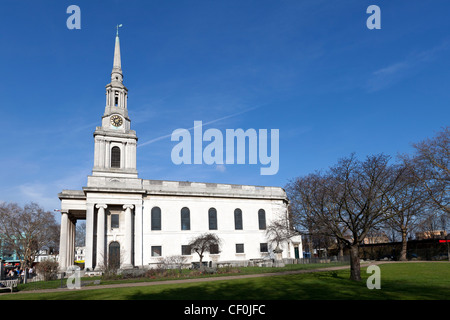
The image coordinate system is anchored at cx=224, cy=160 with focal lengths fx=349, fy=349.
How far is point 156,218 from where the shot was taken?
44.7 meters

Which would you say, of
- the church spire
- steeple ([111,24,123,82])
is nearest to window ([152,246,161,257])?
the church spire

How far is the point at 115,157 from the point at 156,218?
9.63 m

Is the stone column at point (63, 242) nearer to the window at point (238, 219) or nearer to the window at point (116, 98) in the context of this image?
the window at point (116, 98)

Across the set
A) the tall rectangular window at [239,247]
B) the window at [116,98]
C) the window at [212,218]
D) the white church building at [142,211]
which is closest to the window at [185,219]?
the white church building at [142,211]

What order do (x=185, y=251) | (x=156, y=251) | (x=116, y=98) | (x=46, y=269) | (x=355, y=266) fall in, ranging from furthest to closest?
(x=116, y=98)
(x=185, y=251)
(x=156, y=251)
(x=46, y=269)
(x=355, y=266)

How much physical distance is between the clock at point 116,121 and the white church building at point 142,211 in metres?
0.03

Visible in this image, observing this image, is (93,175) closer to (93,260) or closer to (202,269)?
(93,260)

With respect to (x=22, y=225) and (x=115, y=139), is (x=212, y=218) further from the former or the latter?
(x=22, y=225)

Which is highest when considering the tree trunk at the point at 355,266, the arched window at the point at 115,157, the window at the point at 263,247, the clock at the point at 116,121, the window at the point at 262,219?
the clock at the point at 116,121

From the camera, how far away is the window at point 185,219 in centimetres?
4597

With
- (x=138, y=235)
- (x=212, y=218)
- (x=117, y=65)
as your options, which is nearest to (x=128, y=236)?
(x=138, y=235)

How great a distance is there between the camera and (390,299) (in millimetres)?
12695
